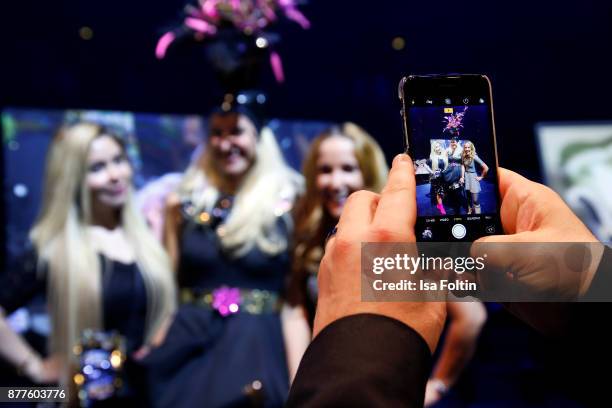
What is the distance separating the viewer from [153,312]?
8.66ft

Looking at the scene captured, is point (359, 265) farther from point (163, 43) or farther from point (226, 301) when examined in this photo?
point (163, 43)

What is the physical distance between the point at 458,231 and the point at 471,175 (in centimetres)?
8

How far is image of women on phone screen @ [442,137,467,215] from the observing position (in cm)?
74

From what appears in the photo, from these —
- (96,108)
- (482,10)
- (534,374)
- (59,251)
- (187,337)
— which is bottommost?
(534,374)

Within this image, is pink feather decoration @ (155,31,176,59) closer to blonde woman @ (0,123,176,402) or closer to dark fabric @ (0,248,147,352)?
blonde woman @ (0,123,176,402)

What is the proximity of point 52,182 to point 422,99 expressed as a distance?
2.26 metres

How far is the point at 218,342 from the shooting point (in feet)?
7.71

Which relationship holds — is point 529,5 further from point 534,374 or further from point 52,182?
point 52,182

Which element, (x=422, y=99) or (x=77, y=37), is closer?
(x=422, y=99)

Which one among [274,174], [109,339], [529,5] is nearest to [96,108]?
[274,174]

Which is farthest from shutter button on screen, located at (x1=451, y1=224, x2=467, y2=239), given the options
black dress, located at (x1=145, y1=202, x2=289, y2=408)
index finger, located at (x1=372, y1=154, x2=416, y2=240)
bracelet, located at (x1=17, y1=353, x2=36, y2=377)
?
bracelet, located at (x1=17, y1=353, x2=36, y2=377)

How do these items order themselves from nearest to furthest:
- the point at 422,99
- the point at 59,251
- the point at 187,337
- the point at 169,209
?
the point at 422,99
the point at 187,337
the point at 59,251
the point at 169,209

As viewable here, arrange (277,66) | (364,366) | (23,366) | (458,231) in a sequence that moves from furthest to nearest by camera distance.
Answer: (277,66) < (23,366) < (458,231) < (364,366)

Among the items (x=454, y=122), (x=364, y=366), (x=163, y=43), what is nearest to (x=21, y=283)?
(x=163, y=43)
